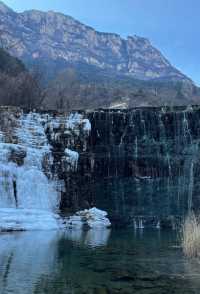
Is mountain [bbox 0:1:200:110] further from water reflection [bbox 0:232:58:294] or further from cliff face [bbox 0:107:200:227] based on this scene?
water reflection [bbox 0:232:58:294]

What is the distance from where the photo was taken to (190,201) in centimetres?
4159

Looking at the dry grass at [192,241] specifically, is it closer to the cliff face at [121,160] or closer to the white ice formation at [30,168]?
the white ice formation at [30,168]

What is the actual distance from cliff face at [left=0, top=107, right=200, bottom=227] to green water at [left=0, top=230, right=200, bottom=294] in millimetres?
16577

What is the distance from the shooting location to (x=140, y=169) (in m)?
42.2

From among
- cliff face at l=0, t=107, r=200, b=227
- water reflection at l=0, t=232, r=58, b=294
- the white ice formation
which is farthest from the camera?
cliff face at l=0, t=107, r=200, b=227

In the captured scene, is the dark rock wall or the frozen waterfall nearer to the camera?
the frozen waterfall

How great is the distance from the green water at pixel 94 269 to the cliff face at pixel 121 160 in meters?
16.6

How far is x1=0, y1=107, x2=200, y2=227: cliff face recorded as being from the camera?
41.0 meters

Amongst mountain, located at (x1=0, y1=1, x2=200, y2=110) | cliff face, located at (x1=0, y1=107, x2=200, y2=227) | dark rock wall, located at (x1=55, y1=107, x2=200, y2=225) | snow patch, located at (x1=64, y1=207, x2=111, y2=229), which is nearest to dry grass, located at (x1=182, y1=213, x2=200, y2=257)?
snow patch, located at (x1=64, y1=207, x2=111, y2=229)

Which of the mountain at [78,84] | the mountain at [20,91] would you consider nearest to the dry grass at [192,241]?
the mountain at [20,91]

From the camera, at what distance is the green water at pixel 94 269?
1369 cm

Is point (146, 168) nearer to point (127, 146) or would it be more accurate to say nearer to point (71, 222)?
point (127, 146)

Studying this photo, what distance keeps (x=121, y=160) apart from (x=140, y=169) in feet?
5.52

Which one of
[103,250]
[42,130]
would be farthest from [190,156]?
[103,250]
